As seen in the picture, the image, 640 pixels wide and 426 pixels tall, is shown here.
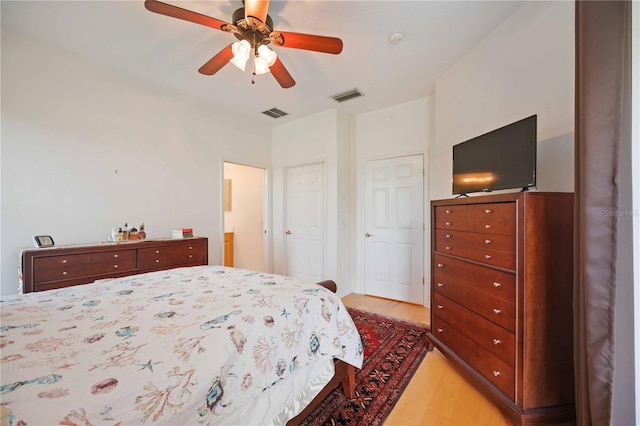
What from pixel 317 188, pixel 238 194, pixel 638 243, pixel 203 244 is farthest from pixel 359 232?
pixel 638 243

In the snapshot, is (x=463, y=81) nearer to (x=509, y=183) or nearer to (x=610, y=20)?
(x=509, y=183)

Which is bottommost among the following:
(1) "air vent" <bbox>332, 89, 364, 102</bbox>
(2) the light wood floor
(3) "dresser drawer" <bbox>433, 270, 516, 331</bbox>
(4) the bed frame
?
(2) the light wood floor

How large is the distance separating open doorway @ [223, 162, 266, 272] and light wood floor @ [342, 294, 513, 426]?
3083 mm

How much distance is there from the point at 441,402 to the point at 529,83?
7.41ft

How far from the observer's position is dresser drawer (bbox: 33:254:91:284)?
191 cm

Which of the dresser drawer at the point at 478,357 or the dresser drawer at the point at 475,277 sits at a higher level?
the dresser drawer at the point at 475,277

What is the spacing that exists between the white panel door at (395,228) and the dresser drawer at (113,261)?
282cm

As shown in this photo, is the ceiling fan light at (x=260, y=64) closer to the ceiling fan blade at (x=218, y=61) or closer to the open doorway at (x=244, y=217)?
the ceiling fan blade at (x=218, y=61)

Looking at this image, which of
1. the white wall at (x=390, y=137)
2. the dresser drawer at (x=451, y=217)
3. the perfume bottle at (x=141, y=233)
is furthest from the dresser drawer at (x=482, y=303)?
the perfume bottle at (x=141, y=233)

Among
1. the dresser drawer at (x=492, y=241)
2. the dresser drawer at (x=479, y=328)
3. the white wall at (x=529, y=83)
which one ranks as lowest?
the dresser drawer at (x=479, y=328)

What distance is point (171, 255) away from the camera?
2.66m

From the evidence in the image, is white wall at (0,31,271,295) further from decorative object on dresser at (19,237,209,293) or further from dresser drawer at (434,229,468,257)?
dresser drawer at (434,229,468,257)

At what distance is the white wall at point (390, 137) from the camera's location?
10.5 feet

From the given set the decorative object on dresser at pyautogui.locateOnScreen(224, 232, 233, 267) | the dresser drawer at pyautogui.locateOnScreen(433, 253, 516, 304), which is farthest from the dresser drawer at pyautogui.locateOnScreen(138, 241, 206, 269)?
the dresser drawer at pyautogui.locateOnScreen(433, 253, 516, 304)
